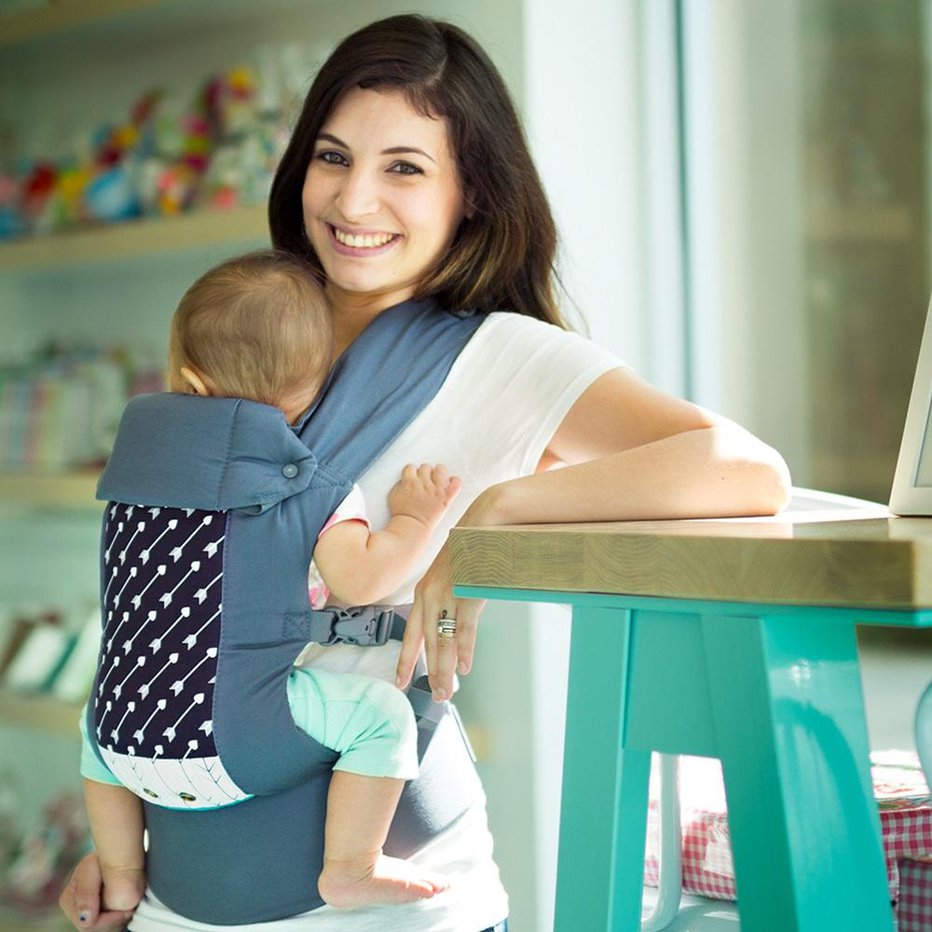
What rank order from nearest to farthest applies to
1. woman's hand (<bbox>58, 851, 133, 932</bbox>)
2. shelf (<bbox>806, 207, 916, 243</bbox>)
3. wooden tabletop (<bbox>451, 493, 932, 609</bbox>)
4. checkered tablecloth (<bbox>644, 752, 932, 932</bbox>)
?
wooden tabletop (<bbox>451, 493, 932, 609</bbox>), checkered tablecloth (<bbox>644, 752, 932, 932</bbox>), woman's hand (<bbox>58, 851, 133, 932</bbox>), shelf (<bbox>806, 207, 916, 243</bbox>)

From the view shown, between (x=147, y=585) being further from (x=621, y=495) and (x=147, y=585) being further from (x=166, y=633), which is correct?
(x=621, y=495)

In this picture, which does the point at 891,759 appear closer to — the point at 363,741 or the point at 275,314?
the point at 363,741

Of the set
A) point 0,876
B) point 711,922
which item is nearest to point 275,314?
point 711,922

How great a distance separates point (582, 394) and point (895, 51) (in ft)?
4.09

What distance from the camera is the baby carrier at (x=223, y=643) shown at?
1.11 m

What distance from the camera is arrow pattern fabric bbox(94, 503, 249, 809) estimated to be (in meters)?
1.11

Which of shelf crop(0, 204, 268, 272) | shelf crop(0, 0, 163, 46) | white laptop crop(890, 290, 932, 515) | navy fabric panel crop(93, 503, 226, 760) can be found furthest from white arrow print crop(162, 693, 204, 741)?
shelf crop(0, 0, 163, 46)

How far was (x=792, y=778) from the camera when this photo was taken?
2.45 feet

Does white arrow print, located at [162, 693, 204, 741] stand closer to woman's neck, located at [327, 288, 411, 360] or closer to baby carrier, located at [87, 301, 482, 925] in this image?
baby carrier, located at [87, 301, 482, 925]

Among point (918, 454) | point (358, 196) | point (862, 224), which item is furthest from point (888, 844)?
point (862, 224)

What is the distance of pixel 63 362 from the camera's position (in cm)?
289

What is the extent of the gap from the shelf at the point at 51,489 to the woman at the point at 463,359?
119cm

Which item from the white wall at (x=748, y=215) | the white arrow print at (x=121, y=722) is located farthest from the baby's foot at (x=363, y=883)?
the white wall at (x=748, y=215)

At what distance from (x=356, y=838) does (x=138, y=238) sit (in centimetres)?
167
